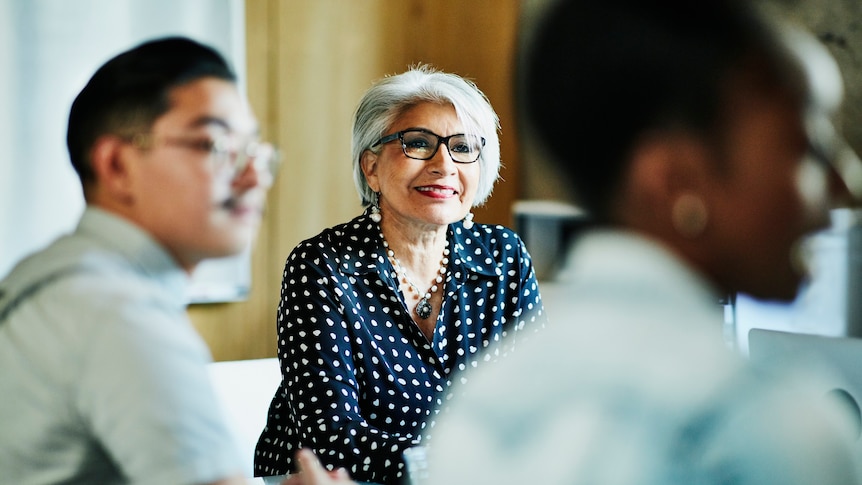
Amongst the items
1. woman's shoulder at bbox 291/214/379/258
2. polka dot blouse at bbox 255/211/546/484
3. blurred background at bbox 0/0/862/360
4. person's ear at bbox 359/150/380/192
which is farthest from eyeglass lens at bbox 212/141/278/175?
blurred background at bbox 0/0/862/360

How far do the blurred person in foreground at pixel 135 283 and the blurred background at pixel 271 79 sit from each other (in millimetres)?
2072

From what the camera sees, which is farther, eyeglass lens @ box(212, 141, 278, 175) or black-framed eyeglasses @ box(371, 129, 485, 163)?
black-framed eyeglasses @ box(371, 129, 485, 163)

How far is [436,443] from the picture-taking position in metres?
0.59

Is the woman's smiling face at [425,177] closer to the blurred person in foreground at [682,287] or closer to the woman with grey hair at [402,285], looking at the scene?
the woman with grey hair at [402,285]

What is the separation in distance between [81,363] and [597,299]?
1.17 ft

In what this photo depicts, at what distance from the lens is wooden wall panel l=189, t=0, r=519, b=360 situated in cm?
362

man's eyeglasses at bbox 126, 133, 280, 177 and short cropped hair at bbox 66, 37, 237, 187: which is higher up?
short cropped hair at bbox 66, 37, 237, 187

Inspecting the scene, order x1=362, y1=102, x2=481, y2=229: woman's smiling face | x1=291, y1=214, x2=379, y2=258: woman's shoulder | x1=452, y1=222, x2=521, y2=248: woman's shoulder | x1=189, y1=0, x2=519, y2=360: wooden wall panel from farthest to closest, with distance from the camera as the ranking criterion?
x1=189, y1=0, x2=519, y2=360: wooden wall panel
x1=452, y1=222, x2=521, y2=248: woman's shoulder
x1=362, y1=102, x2=481, y2=229: woman's smiling face
x1=291, y1=214, x2=379, y2=258: woman's shoulder

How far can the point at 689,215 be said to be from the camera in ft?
1.84

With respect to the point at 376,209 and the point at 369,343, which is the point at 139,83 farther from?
Answer: the point at 376,209

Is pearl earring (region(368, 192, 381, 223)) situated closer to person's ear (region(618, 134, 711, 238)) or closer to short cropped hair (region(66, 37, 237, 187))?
short cropped hair (region(66, 37, 237, 187))

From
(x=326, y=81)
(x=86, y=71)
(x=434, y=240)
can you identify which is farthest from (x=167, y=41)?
(x=326, y=81)

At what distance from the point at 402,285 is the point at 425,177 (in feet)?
0.76

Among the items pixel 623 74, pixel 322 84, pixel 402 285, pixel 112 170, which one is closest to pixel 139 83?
pixel 112 170
